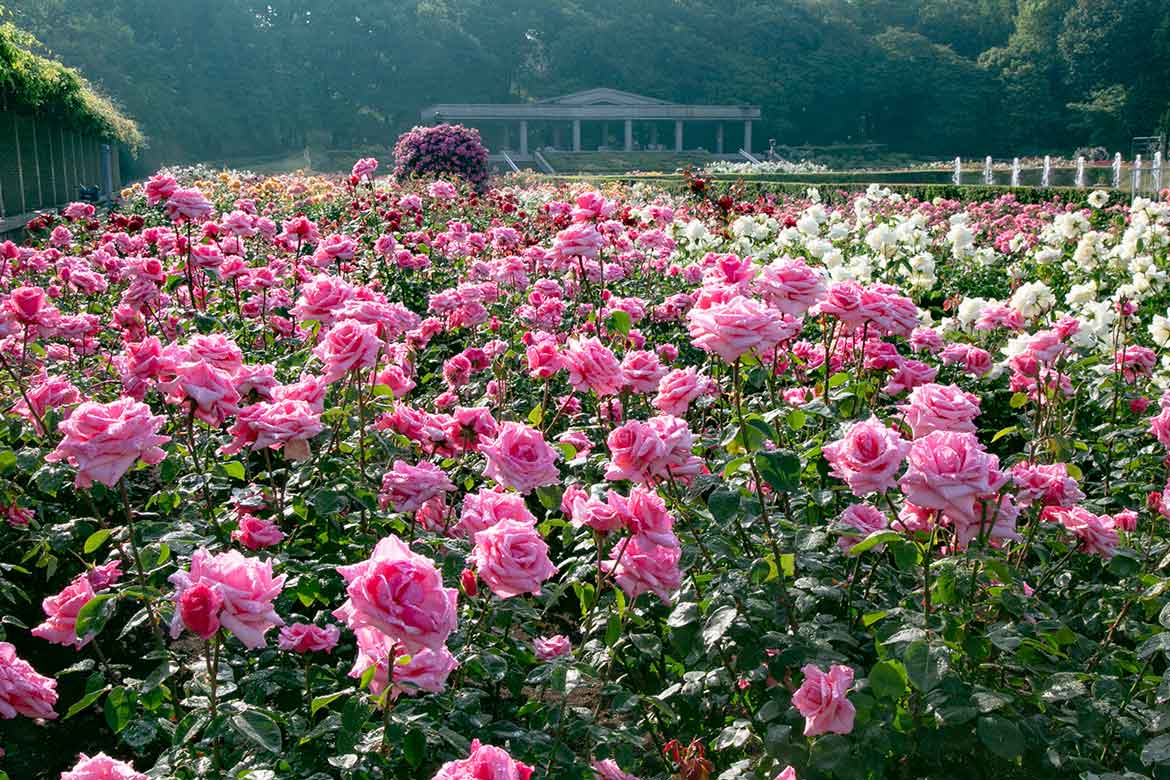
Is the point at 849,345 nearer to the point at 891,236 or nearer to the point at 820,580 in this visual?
the point at 820,580

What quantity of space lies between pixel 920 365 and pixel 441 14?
5653cm

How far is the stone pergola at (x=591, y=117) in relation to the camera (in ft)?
162

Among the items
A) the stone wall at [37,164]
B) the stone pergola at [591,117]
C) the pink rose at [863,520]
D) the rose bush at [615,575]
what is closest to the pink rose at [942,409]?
the rose bush at [615,575]

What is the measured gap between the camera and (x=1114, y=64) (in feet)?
177

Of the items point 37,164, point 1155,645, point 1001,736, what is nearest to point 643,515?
point 1001,736

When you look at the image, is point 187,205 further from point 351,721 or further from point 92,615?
Answer: point 351,721

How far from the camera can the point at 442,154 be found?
596 inches

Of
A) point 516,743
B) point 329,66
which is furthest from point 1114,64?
point 516,743

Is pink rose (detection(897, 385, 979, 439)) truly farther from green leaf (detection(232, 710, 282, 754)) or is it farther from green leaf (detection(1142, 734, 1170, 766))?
green leaf (detection(232, 710, 282, 754))

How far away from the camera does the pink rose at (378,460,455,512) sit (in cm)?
184

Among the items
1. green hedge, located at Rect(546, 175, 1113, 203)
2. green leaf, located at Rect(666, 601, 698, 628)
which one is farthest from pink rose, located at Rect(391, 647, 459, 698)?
green hedge, located at Rect(546, 175, 1113, 203)

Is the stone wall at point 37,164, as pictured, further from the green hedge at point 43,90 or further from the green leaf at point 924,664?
the green leaf at point 924,664

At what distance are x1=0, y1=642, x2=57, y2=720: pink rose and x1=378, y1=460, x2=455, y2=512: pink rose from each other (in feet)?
2.01

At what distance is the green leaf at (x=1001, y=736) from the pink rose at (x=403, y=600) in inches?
29.3
